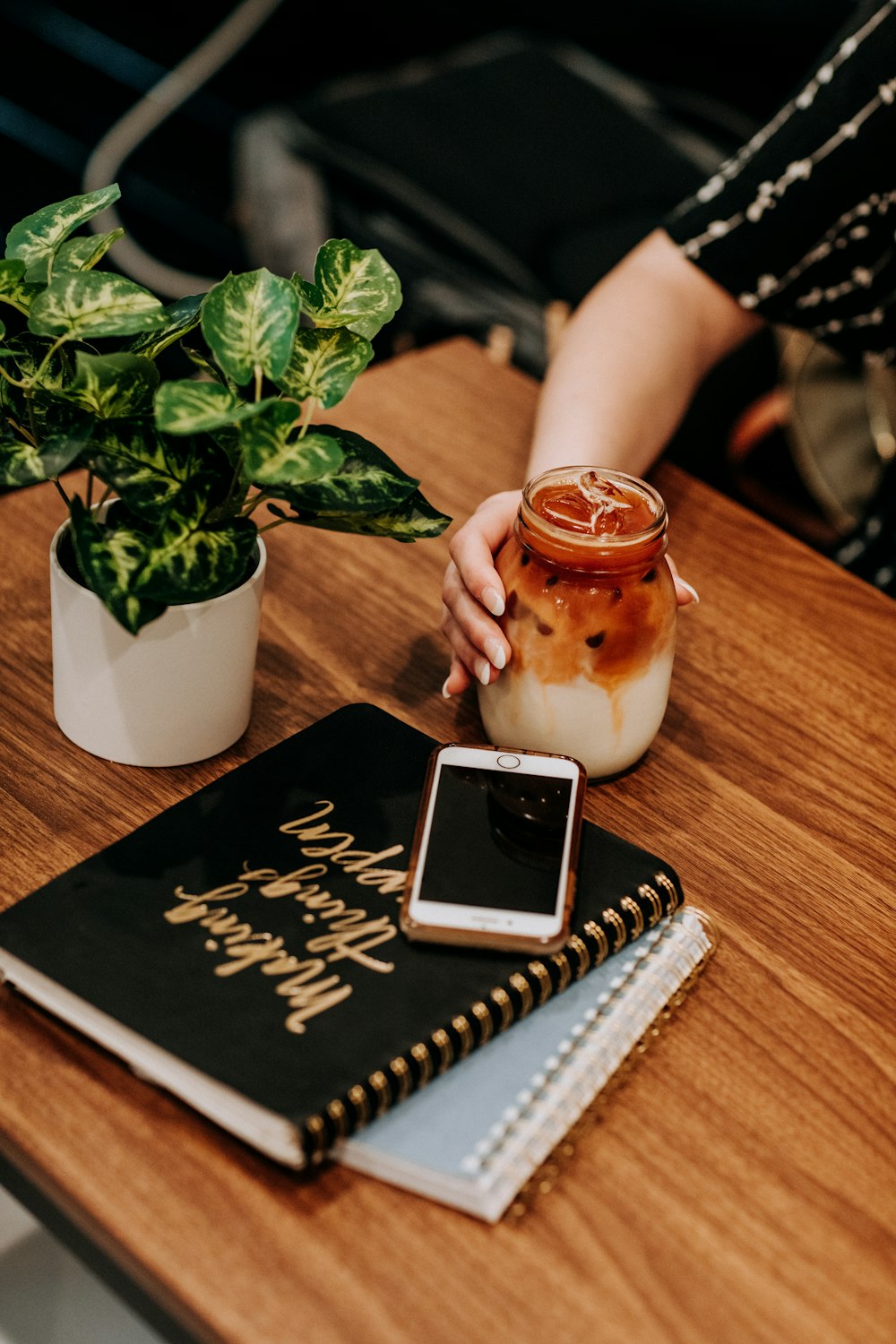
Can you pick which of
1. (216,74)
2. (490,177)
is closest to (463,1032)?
(490,177)

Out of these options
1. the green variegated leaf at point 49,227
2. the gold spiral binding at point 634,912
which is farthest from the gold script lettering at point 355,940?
the green variegated leaf at point 49,227

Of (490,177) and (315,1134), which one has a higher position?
(315,1134)

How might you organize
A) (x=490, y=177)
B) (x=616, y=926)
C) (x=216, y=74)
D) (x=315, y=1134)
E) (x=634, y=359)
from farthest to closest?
(x=216, y=74)
(x=490, y=177)
(x=634, y=359)
(x=616, y=926)
(x=315, y=1134)

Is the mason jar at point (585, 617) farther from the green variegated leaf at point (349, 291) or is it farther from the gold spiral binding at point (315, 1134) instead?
the gold spiral binding at point (315, 1134)

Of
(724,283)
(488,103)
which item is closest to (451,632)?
(724,283)

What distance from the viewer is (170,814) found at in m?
0.58

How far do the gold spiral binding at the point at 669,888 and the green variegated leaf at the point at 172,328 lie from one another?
340 millimetres

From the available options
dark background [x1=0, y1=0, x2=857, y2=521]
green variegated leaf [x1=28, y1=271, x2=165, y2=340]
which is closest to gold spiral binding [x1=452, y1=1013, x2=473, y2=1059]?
green variegated leaf [x1=28, y1=271, x2=165, y2=340]

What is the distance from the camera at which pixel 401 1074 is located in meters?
0.47

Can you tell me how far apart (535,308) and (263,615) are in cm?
108

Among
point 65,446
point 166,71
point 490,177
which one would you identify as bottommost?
point 166,71

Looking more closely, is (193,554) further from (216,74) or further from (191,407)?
(216,74)

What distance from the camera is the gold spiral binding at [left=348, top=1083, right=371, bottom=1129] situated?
0.46m

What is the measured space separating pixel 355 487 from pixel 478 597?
0.11 metres
